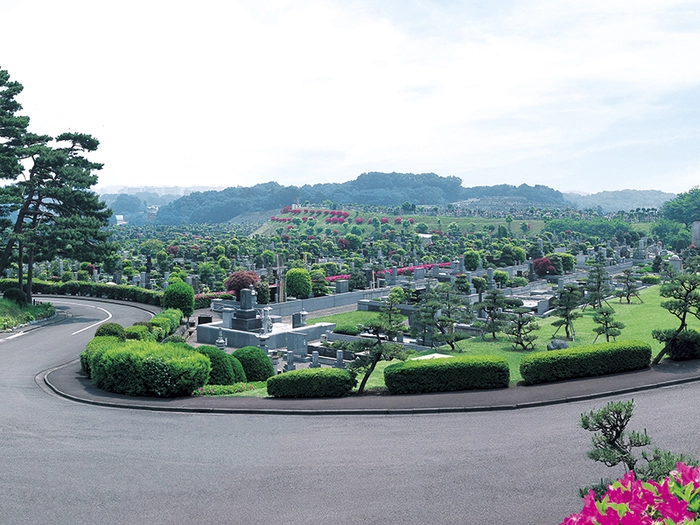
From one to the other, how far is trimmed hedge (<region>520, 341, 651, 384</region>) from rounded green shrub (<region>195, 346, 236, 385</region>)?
8.87m

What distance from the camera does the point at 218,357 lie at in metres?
18.3

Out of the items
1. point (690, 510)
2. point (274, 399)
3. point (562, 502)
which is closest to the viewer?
point (690, 510)

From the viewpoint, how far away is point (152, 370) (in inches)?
617

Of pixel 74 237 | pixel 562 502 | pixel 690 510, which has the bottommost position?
pixel 562 502

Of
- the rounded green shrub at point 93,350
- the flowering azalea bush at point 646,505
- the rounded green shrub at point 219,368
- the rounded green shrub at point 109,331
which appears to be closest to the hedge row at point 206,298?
the rounded green shrub at point 109,331

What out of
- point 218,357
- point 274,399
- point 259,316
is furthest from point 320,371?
point 259,316

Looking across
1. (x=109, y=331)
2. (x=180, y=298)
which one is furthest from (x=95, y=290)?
(x=109, y=331)

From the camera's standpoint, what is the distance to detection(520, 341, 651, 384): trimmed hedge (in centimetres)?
1580

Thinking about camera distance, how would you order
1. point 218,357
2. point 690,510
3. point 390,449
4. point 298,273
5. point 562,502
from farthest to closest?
point 298,273 → point 218,357 → point 390,449 → point 562,502 → point 690,510

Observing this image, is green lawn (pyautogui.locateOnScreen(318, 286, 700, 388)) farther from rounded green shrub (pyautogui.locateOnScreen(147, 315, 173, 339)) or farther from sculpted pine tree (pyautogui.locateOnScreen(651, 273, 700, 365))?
rounded green shrub (pyautogui.locateOnScreen(147, 315, 173, 339))

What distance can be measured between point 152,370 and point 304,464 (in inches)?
264

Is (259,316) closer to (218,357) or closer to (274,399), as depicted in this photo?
(218,357)

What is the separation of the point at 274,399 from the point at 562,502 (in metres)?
8.53

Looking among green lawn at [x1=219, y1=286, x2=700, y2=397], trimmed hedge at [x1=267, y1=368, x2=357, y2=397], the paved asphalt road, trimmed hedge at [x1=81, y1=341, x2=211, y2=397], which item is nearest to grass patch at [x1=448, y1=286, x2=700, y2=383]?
green lawn at [x1=219, y1=286, x2=700, y2=397]
